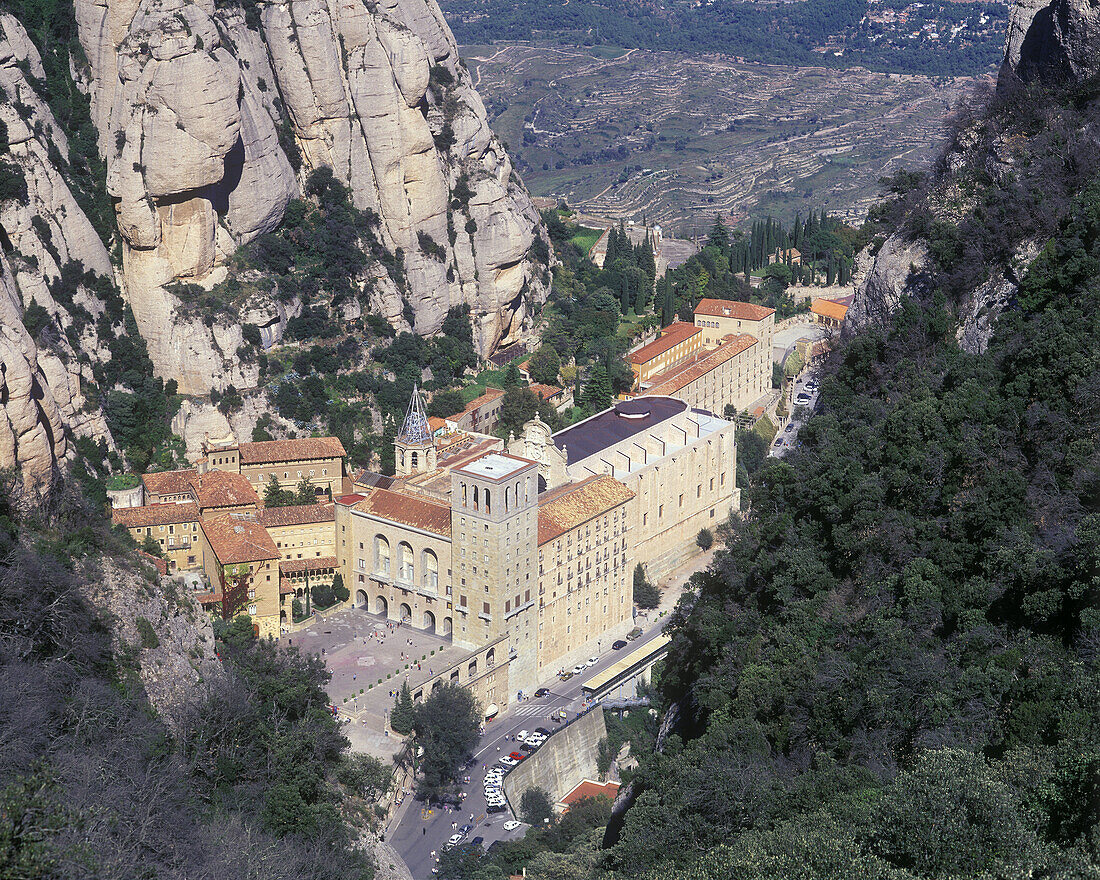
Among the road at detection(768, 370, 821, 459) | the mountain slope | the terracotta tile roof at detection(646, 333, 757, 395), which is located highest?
the mountain slope

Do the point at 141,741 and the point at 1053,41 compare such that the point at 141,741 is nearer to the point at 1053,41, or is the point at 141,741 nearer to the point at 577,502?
the point at 577,502

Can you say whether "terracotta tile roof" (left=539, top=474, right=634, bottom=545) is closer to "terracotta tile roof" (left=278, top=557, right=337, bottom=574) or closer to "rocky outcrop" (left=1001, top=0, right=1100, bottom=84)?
"terracotta tile roof" (left=278, top=557, right=337, bottom=574)

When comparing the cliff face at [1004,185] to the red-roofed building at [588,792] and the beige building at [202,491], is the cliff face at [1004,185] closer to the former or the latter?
the red-roofed building at [588,792]

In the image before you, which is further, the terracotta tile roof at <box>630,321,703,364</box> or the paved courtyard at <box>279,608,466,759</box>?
the terracotta tile roof at <box>630,321,703,364</box>

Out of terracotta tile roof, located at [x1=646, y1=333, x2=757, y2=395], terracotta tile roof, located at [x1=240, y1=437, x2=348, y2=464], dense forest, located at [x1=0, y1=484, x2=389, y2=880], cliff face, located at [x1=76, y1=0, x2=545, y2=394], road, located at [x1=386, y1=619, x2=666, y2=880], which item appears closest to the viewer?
dense forest, located at [x1=0, y1=484, x2=389, y2=880]

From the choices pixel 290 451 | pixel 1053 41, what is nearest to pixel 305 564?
pixel 290 451

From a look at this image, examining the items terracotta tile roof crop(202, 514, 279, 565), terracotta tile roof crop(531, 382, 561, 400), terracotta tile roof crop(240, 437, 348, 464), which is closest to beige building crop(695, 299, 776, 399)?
terracotta tile roof crop(531, 382, 561, 400)

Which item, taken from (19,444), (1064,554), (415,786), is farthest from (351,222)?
(1064,554)
